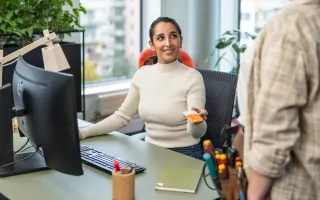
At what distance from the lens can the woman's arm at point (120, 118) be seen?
2.30 meters

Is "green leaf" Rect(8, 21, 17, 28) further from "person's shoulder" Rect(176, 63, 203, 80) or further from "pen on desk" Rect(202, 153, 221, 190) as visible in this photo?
"pen on desk" Rect(202, 153, 221, 190)

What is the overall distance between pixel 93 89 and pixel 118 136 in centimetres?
145

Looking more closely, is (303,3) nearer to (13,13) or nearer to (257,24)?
(13,13)

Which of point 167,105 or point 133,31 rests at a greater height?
point 133,31

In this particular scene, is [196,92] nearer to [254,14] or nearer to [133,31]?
[133,31]

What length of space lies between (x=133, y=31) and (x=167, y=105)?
67.9 inches

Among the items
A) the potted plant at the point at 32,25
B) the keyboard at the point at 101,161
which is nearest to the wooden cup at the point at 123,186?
the keyboard at the point at 101,161

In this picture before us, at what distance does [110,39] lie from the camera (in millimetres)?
3805

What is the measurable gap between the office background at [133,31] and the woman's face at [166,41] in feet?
4.19

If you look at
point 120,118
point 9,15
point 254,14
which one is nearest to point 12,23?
point 9,15

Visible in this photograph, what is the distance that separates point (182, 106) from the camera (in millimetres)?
2336

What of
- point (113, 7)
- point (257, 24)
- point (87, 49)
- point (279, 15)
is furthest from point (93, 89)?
point (279, 15)

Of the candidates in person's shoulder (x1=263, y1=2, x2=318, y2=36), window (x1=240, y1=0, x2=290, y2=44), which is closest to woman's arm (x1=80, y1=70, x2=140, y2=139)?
person's shoulder (x1=263, y1=2, x2=318, y2=36)

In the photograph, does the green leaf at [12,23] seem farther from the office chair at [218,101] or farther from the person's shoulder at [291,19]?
the person's shoulder at [291,19]
